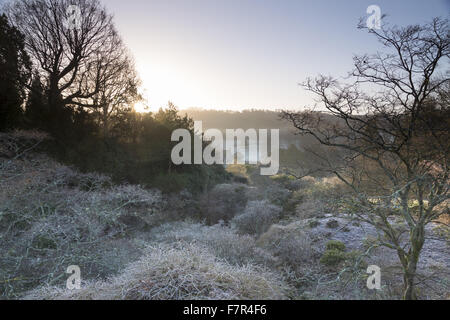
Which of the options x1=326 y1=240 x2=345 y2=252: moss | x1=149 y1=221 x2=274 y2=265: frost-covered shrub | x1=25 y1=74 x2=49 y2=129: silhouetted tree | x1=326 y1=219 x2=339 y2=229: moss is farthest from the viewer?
x1=25 y1=74 x2=49 y2=129: silhouetted tree

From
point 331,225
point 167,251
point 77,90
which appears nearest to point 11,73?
point 77,90

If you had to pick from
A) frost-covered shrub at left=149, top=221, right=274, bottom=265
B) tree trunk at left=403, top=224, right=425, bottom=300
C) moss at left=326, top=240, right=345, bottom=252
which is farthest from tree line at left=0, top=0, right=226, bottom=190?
tree trunk at left=403, top=224, right=425, bottom=300

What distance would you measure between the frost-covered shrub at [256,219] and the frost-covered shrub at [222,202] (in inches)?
54.9

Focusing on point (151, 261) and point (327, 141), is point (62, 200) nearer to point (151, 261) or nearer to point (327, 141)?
point (151, 261)

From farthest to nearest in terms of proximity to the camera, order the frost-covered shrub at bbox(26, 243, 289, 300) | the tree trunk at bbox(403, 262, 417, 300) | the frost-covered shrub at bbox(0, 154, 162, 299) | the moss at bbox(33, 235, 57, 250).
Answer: the moss at bbox(33, 235, 57, 250) < the frost-covered shrub at bbox(0, 154, 162, 299) < the tree trunk at bbox(403, 262, 417, 300) < the frost-covered shrub at bbox(26, 243, 289, 300)

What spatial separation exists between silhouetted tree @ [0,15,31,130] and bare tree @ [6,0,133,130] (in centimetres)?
26

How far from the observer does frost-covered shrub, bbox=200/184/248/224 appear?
10759 mm

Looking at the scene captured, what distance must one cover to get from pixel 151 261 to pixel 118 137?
9.18m

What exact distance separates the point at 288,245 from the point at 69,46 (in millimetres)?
9577

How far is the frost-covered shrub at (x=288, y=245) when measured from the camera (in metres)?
5.80

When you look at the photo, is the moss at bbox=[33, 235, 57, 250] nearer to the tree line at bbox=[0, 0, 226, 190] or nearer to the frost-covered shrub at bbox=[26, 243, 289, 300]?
the frost-covered shrub at bbox=[26, 243, 289, 300]

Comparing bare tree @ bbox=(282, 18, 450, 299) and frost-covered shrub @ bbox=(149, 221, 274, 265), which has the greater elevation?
bare tree @ bbox=(282, 18, 450, 299)

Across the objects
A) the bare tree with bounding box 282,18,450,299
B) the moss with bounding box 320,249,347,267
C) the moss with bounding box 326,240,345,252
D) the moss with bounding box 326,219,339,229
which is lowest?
the moss with bounding box 320,249,347,267
